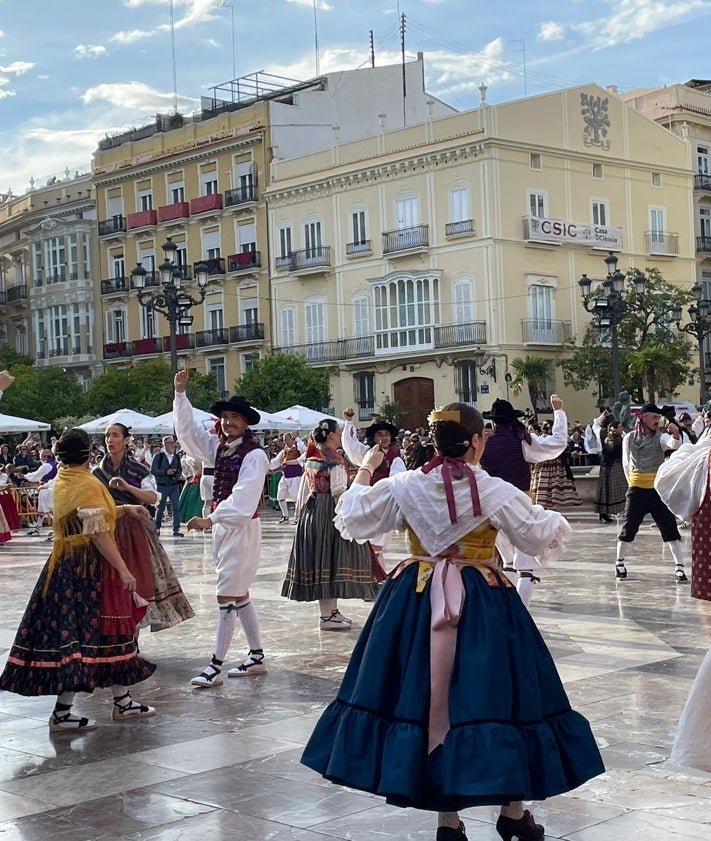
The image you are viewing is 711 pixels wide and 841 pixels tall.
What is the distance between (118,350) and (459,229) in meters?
18.1

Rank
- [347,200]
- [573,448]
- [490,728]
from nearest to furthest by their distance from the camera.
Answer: [490,728] → [573,448] → [347,200]

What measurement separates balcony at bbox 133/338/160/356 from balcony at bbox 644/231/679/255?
65.0 feet

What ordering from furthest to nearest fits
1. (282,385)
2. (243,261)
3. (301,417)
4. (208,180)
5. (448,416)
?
(208,180) → (243,261) → (282,385) → (301,417) → (448,416)

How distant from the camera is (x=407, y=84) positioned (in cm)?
4834

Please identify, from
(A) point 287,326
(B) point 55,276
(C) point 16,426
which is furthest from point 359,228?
(C) point 16,426

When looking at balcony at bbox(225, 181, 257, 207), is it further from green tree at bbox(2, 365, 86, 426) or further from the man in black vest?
the man in black vest

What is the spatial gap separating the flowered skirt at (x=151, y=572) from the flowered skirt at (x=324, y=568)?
1957mm

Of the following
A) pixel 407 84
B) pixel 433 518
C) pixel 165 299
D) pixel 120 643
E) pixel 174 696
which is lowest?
pixel 174 696

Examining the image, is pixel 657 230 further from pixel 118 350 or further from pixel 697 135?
pixel 118 350

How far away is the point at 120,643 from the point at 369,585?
351 cm

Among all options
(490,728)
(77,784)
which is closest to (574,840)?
(490,728)

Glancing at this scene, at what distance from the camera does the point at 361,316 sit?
1689 inches

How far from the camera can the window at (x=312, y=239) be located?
145ft

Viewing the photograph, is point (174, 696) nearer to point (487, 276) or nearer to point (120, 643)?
point (120, 643)
